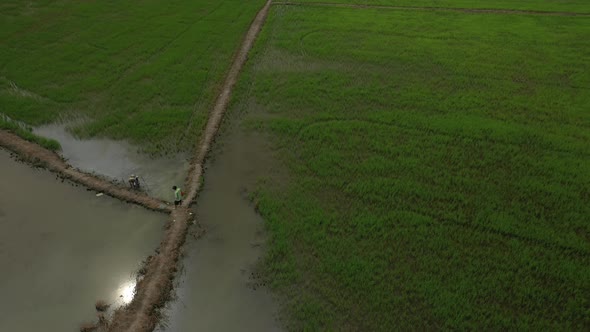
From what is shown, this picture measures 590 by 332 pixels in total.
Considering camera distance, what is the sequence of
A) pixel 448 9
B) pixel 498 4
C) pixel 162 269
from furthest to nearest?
pixel 498 4 < pixel 448 9 < pixel 162 269

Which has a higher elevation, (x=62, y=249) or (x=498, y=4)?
(x=498, y=4)

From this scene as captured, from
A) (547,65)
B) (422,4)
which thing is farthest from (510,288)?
(422,4)

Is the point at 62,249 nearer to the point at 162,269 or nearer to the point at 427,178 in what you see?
the point at 162,269

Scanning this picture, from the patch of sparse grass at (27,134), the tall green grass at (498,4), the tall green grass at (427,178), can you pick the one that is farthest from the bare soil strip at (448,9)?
the patch of sparse grass at (27,134)

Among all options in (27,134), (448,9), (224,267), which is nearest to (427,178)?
(224,267)

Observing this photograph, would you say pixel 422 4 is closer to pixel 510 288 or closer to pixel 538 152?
pixel 538 152

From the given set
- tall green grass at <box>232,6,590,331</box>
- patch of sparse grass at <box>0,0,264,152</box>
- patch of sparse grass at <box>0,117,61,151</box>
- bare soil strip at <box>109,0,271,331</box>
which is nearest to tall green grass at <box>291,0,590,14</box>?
tall green grass at <box>232,6,590,331</box>
